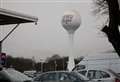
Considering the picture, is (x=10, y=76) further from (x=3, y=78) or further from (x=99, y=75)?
(x=99, y=75)

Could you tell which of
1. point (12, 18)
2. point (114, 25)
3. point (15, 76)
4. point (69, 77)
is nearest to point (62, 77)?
point (69, 77)

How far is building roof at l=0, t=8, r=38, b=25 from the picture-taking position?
1723 cm

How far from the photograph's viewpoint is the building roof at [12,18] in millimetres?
17225

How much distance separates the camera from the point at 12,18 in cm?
1859

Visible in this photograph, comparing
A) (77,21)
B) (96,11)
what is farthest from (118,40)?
(77,21)

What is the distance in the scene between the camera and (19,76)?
16.5 meters

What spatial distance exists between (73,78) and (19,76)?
5.20 m

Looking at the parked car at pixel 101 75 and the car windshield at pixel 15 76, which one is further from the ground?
the car windshield at pixel 15 76

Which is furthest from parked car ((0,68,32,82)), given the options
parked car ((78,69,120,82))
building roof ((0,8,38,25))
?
parked car ((78,69,120,82))

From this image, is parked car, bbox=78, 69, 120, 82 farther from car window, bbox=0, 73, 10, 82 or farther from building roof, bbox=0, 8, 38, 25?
car window, bbox=0, 73, 10, 82

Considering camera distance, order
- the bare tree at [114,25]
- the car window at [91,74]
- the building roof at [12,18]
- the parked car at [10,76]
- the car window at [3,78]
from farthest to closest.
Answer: the bare tree at [114,25], the car window at [91,74], the building roof at [12,18], the parked car at [10,76], the car window at [3,78]

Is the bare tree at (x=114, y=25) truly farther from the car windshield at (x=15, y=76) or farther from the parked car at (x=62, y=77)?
the car windshield at (x=15, y=76)

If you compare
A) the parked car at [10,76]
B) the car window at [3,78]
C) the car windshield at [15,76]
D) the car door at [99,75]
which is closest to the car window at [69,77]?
the car windshield at [15,76]

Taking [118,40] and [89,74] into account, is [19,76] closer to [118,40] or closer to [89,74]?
[89,74]
